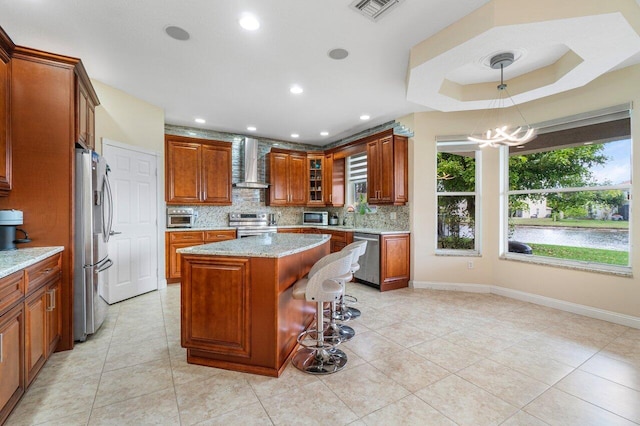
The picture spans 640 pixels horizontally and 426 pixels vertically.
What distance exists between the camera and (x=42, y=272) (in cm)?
214

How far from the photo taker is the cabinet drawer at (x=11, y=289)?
1591 millimetres

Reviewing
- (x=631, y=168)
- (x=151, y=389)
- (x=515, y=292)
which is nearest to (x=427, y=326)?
(x=515, y=292)

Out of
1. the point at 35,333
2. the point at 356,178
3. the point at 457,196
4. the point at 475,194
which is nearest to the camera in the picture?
the point at 35,333

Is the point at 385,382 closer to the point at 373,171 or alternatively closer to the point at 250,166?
the point at 373,171

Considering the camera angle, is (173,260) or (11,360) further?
(173,260)

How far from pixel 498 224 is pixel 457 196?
27.7 inches

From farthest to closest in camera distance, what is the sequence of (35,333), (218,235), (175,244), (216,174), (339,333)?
(216,174) → (218,235) → (175,244) → (339,333) → (35,333)

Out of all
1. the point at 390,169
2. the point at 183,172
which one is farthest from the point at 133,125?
Result: the point at 390,169

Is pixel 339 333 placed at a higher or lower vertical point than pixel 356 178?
lower

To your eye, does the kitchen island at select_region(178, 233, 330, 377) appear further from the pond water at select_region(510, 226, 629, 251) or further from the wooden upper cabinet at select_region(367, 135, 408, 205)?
the pond water at select_region(510, 226, 629, 251)

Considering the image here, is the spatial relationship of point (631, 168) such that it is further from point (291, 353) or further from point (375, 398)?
point (291, 353)

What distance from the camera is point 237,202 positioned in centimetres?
597

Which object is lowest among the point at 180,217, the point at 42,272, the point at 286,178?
the point at 42,272

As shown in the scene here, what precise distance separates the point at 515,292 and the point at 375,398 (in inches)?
127
